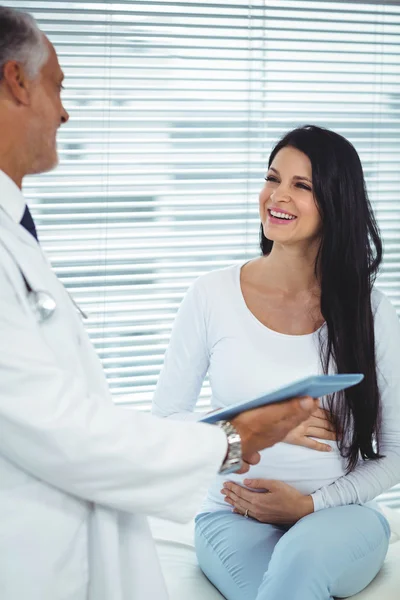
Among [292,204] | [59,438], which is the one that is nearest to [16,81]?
[59,438]

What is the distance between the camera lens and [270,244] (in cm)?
240

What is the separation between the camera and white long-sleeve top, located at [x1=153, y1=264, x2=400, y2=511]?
6.66 ft

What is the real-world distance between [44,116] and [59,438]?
51 centimetres

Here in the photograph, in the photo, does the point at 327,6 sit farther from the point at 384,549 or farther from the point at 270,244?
the point at 384,549

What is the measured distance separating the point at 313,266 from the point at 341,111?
3.64 feet

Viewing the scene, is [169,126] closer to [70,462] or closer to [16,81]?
[16,81]

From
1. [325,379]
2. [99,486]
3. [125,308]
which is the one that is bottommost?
[125,308]

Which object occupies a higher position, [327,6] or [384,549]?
[327,6]

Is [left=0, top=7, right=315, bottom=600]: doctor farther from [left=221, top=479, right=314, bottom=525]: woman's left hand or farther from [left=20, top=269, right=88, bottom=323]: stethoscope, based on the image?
[left=221, top=479, right=314, bottom=525]: woman's left hand

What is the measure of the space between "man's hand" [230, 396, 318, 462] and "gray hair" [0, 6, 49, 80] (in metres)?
0.65

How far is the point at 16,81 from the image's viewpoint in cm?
122

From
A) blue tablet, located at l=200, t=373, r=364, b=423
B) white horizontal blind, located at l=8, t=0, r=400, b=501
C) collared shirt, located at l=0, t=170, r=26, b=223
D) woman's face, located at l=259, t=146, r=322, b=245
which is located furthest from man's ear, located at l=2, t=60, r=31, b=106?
white horizontal blind, located at l=8, t=0, r=400, b=501

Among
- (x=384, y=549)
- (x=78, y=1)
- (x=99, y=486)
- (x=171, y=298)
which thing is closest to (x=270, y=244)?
(x=171, y=298)

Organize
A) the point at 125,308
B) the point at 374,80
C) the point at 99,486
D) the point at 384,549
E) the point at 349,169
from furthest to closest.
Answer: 1. the point at 374,80
2. the point at 125,308
3. the point at 349,169
4. the point at 384,549
5. the point at 99,486
